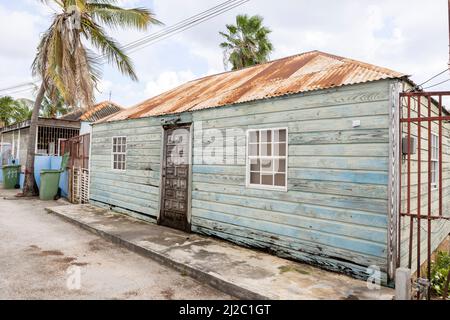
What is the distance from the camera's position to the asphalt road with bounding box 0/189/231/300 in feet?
14.1

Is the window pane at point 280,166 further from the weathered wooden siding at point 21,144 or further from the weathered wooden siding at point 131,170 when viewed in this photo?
the weathered wooden siding at point 21,144

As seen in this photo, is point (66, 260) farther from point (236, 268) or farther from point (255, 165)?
point (255, 165)

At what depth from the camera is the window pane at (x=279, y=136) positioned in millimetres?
5680

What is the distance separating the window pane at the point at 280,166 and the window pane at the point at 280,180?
9cm

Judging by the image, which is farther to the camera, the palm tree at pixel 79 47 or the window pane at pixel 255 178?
the palm tree at pixel 79 47

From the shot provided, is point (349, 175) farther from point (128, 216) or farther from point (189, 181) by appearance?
point (128, 216)

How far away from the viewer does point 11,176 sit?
1664cm

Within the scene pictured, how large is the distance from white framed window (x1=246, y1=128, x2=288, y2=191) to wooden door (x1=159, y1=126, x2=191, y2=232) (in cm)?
187

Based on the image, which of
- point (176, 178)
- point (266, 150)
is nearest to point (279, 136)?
point (266, 150)

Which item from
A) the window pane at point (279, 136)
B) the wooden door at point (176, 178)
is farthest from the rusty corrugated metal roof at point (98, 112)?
the window pane at point (279, 136)

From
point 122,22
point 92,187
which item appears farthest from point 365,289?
point 122,22

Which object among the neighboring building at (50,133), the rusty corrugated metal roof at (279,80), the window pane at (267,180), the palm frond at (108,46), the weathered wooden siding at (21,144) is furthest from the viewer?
the weathered wooden siding at (21,144)

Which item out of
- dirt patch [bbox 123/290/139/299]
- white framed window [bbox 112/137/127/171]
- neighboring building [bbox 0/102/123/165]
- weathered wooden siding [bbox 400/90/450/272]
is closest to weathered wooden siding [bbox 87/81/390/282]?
weathered wooden siding [bbox 400/90/450/272]

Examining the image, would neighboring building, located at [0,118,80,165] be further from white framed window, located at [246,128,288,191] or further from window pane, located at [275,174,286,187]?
window pane, located at [275,174,286,187]
